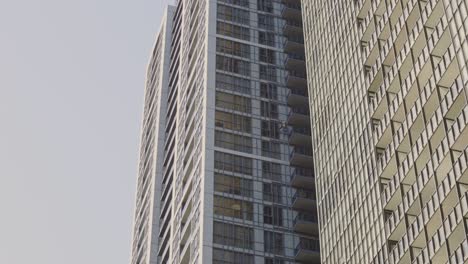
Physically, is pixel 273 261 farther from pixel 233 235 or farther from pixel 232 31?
pixel 232 31

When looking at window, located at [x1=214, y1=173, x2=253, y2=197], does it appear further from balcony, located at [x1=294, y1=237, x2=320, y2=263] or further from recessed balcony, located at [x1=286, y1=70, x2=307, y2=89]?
recessed balcony, located at [x1=286, y1=70, x2=307, y2=89]

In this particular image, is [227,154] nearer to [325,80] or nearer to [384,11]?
[325,80]

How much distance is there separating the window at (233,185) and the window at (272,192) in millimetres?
1572

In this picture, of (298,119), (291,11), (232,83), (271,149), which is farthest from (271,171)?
(291,11)

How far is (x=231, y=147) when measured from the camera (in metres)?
112

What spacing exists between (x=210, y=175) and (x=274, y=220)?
831cm

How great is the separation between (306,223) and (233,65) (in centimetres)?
2417

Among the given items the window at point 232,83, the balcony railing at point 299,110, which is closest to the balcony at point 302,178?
the balcony railing at point 299,110

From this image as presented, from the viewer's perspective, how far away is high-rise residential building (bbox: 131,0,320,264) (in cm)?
10538

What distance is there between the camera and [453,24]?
64.2m

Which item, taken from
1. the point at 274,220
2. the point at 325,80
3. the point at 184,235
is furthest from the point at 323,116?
the point at 184,235

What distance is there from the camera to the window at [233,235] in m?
103

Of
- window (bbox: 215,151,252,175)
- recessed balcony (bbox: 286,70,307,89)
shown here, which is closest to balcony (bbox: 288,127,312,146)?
window (bbox: 215,151,252,175)

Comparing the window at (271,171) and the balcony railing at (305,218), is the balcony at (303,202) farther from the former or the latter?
the window at (271,171)
